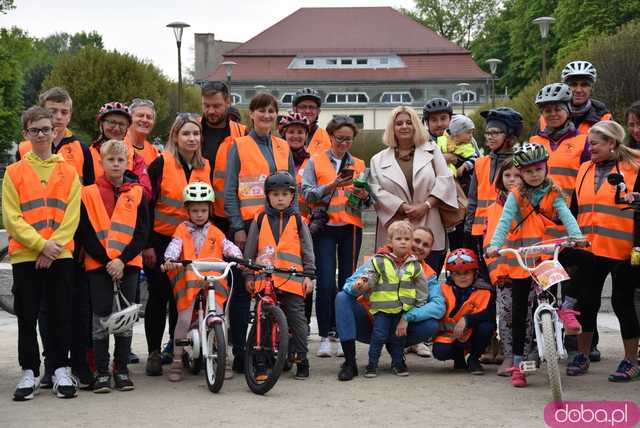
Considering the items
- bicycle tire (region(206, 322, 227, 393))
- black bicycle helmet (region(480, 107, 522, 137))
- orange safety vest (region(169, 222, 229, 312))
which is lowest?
bicycle tire (region(206, 322, 227, 393))

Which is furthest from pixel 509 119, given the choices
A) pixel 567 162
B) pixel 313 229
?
pixel 313 229

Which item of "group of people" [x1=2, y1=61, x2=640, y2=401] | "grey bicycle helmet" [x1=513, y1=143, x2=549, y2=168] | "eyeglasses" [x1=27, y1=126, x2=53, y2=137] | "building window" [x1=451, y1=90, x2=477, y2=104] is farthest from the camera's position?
"building window" [x1=451, y1=90, x2=477, y2=104]

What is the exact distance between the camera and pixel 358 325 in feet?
27.6

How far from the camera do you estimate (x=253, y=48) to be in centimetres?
8306

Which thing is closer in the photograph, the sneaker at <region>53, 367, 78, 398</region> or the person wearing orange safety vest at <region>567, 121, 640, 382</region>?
the sneaker at <region>53, 367, 78, 398</region>

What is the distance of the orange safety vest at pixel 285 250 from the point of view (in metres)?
8.18

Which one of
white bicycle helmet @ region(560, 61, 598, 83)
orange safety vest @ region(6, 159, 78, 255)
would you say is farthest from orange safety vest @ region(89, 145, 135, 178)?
white bicycle helmet @ region(560, 61, 598, 83)

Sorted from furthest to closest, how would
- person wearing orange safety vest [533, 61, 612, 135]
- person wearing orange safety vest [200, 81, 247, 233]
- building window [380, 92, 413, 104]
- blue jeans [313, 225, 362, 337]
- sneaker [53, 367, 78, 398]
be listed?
building window [380, 92, 413, 104], blue jeans [313, 225, 362, 337], person wearing orange safety vest [533, 61, 612, 135], person wearing orange safety vest [200, 81, 247, 233], sneaker [53, 367, 78, 398]

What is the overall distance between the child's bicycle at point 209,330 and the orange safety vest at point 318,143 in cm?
205

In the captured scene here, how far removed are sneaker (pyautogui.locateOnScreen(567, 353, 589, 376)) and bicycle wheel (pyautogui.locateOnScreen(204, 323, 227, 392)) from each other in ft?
9.10

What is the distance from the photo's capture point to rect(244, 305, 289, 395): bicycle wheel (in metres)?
7.53

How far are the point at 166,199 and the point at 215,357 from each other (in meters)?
1.51

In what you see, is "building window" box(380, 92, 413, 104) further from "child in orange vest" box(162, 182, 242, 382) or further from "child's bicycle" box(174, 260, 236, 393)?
"child's bicycle" box(174, 260, 236, 393)

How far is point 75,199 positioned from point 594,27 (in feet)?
163
